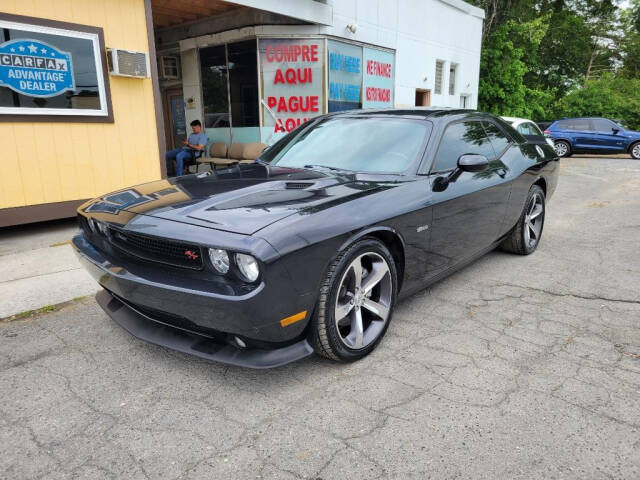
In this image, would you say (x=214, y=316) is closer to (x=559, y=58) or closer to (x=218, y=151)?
(x=218, y=151)

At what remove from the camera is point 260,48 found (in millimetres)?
10422

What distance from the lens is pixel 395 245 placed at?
3.03 meters

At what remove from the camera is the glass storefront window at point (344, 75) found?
10812mm

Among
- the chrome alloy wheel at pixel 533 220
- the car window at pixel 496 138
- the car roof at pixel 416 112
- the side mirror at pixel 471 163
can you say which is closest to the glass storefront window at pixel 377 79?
the chrome alloy wheel at pixel 533 220

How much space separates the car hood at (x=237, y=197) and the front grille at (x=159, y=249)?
12 centimetres

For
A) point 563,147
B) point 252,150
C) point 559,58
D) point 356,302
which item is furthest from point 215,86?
point 559,58

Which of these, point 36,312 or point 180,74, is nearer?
point 36,312

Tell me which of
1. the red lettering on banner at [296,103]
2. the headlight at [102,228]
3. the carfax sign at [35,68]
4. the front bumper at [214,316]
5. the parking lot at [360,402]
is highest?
the carfax sign at [35,68]

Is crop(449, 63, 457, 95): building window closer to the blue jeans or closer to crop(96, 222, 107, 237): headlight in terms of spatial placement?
the blue jeans

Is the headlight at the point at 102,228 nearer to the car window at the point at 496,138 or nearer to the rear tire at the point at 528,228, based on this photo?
the car window at the point at 496,138

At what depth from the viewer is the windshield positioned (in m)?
3.39

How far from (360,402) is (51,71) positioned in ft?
19.0

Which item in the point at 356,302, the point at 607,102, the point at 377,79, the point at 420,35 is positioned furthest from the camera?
the point at 607,102

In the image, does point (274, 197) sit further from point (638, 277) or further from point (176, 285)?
point (638, 277)
